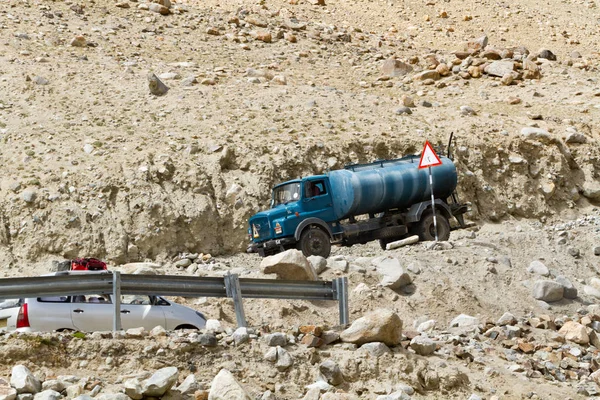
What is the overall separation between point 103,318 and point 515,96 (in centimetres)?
2068

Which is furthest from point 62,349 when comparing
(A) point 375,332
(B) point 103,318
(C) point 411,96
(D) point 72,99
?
(C) point 411,96

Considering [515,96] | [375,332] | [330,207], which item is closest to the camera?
[375,332]

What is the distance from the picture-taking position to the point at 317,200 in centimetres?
1880

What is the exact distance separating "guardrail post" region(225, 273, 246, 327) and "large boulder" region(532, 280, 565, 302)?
23.2ft

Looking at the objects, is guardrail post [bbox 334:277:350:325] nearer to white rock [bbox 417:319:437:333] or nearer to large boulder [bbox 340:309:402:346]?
large boulder [bbox 340:309:402:346]

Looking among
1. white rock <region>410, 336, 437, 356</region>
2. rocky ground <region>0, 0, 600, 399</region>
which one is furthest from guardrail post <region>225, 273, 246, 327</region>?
white rock <region>410, 336, 437, 356</region>

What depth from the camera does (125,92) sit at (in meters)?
26.3

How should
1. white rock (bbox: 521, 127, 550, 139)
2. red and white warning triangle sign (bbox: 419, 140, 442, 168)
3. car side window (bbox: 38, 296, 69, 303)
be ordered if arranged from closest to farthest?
car side window (bbox: 38, 296, 69, 303) → red and white warning triangle sign (bbox: 419, 140, 442, 168) → white rock (bbox: 521, 127, 550, 139)

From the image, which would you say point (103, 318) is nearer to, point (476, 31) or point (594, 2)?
point (476, 31)

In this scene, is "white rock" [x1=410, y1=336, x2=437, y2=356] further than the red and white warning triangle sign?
No

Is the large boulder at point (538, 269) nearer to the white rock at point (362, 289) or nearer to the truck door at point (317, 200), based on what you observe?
the white rock at point (362, 289)

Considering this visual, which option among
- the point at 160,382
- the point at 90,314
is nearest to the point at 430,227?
the point at 90,314

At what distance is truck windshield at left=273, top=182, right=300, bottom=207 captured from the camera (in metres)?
18.9

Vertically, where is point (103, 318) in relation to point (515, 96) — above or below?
below
